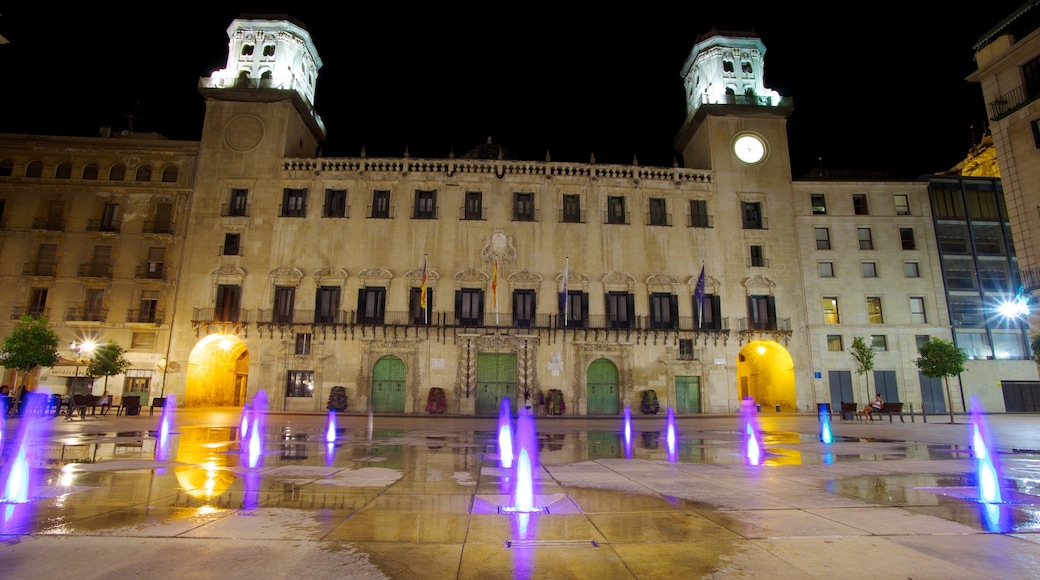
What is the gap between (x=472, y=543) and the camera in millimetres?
4641

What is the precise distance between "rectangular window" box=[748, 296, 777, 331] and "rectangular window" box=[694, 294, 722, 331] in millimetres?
2181

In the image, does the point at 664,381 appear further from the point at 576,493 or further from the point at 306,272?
the point at 576,493

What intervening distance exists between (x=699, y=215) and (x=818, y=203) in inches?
352

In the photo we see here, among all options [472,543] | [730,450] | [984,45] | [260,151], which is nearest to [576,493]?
[472,543]

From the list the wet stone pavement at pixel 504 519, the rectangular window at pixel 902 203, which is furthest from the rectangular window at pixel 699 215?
the wet stone pavement at pixel 504 519

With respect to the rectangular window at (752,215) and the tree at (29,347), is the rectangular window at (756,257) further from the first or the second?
the tree at (29,347)

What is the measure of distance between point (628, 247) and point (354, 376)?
2015 cm

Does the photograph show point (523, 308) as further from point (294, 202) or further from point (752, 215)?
point (752, 215)

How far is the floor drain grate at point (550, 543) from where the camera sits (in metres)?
4.57

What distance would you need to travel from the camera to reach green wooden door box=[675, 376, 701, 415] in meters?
34.4

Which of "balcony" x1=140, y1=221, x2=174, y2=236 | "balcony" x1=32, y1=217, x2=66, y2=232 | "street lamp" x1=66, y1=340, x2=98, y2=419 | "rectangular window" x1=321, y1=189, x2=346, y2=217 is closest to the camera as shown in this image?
"street lamp" x1=66, y1=340, x2=98, y2=419

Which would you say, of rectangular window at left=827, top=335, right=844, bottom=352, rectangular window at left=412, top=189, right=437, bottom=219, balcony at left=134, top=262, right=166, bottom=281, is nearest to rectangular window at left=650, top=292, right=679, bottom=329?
rectangular window at left=827, top=335, right=844, bottom=352

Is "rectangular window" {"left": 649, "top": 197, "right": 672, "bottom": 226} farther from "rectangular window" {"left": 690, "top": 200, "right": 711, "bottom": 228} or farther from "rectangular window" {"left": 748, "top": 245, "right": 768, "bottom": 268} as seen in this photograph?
"rectangular window" {"left": 748, "top": 245, "right": 768, "bottom": 268}

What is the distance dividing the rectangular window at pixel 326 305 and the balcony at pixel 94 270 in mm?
14020
